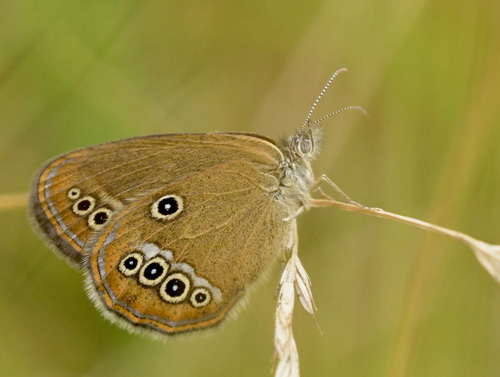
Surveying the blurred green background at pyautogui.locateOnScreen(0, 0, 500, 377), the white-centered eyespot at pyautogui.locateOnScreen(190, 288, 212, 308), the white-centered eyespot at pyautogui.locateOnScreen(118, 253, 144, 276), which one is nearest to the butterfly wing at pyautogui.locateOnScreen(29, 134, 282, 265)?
the white-centered eyespot at pyautogui.locateOnScreen(118, 253, 144, 276)

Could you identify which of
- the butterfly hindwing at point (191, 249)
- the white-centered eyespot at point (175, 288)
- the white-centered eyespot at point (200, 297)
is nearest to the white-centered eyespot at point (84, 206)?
the butterfly hindwing at point (191, 249)

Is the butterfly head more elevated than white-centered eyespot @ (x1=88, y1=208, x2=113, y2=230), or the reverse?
the butterfly head

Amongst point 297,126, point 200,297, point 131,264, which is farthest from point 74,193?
point 297,126

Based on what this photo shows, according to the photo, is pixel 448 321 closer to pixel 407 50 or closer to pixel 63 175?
pixel 407 50

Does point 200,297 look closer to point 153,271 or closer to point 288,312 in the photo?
point 153,271

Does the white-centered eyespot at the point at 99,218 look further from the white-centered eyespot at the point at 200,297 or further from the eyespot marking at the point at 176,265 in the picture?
the white-centered eyespot at the point at 200,297

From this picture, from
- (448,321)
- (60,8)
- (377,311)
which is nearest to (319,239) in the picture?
(377,311)

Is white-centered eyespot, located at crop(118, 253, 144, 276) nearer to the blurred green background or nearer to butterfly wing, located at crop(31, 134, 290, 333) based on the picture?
butterfly wing, located at crop(31, 134, 290, 333)
